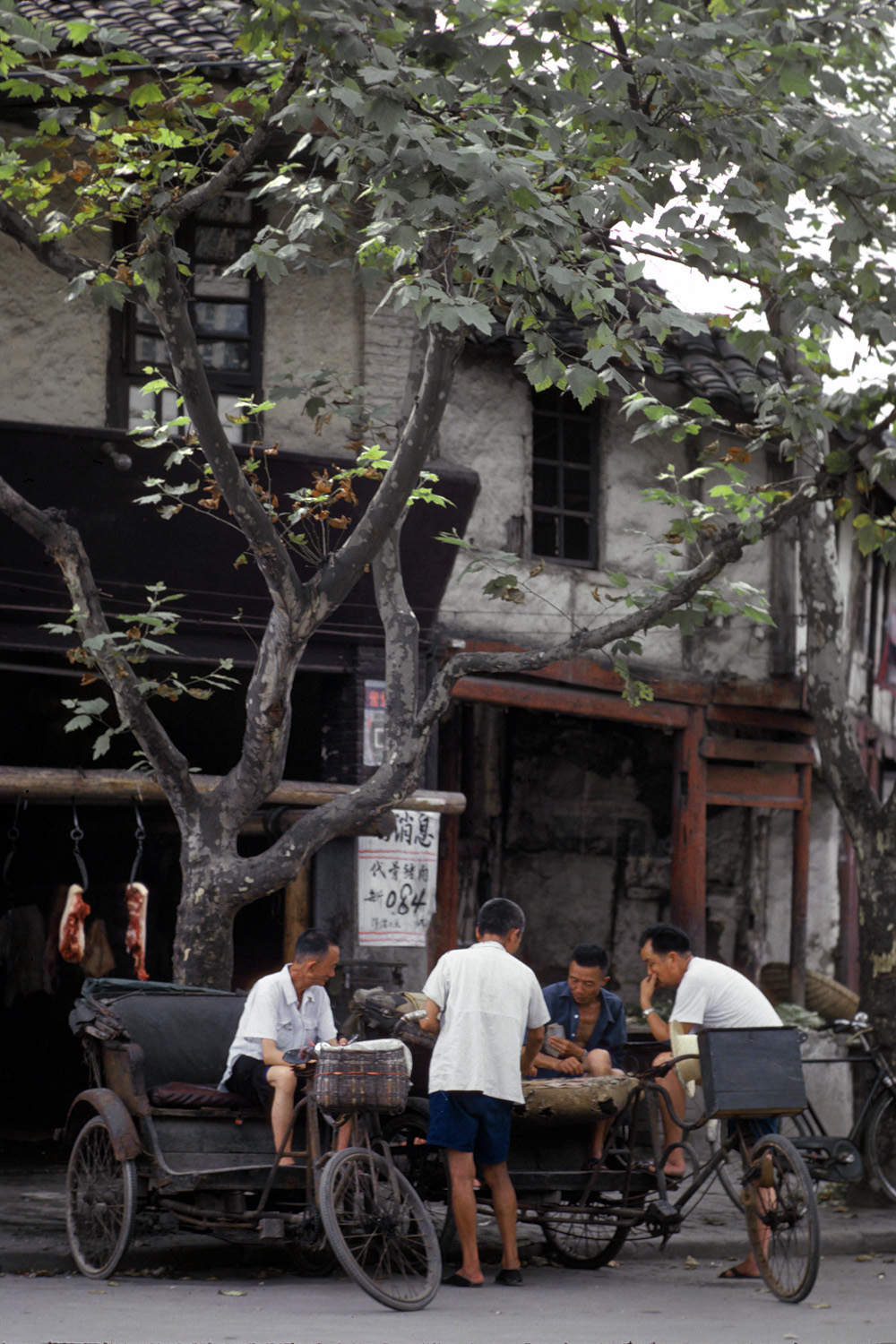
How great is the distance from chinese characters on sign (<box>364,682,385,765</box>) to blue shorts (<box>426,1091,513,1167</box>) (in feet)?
17.3

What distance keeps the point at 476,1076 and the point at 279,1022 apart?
3.36ft

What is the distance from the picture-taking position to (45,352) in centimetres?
1235

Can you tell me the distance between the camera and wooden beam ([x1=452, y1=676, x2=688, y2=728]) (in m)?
13.8

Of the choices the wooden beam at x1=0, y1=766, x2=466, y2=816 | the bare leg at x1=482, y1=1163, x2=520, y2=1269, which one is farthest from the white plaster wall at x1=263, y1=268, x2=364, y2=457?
the bare leg at x1=482, y1=1163, x2=520, y2=1269

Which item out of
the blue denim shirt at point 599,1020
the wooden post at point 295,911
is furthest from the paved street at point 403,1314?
the wooden post at point 295,911

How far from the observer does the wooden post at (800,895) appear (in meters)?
16.1

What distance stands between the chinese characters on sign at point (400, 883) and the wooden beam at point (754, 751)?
12.4 ft

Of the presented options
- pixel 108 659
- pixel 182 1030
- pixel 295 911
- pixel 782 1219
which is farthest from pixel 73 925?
pixel 782 1219

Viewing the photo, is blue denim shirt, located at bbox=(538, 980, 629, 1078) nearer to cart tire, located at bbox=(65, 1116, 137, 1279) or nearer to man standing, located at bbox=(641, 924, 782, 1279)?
man standing, located at bbox=(641, 924, 782, 1279)

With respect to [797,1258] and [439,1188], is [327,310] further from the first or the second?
[797,1258]

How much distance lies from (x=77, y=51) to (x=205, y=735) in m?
5.41

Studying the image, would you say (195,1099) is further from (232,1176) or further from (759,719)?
(759,719)

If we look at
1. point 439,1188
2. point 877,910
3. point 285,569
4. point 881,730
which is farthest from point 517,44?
point 881,730

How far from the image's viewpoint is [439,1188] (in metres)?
8.45
